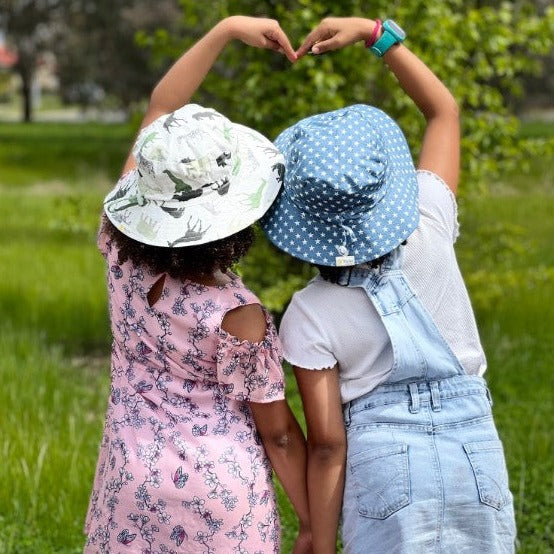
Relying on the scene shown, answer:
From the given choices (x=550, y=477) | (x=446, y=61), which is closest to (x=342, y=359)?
(x=550, y=477)

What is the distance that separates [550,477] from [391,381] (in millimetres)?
2318

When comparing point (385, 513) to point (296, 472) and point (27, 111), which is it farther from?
point (27, 111)

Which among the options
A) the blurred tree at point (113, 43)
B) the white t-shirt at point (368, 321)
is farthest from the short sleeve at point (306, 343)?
the blurred tree at point (113, 43)

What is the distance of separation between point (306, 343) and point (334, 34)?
0.79 metres

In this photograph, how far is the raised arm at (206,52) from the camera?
104 inches

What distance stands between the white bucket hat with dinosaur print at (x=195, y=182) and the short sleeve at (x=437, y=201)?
36 cm

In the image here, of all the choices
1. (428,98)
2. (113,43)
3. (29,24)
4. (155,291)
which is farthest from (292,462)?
(29,24)

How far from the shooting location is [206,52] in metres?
2.73

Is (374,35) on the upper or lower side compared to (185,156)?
upper

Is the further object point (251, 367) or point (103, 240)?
point (103, 240)

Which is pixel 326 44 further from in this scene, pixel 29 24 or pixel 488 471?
pixel 29 24

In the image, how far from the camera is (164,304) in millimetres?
2398

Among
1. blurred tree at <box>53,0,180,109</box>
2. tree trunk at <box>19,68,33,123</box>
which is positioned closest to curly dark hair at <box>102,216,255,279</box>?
blurred tree at <box>53,0,180,109</box>

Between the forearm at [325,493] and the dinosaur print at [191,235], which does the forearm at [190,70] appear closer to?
the dinosaur print at [191,235]
